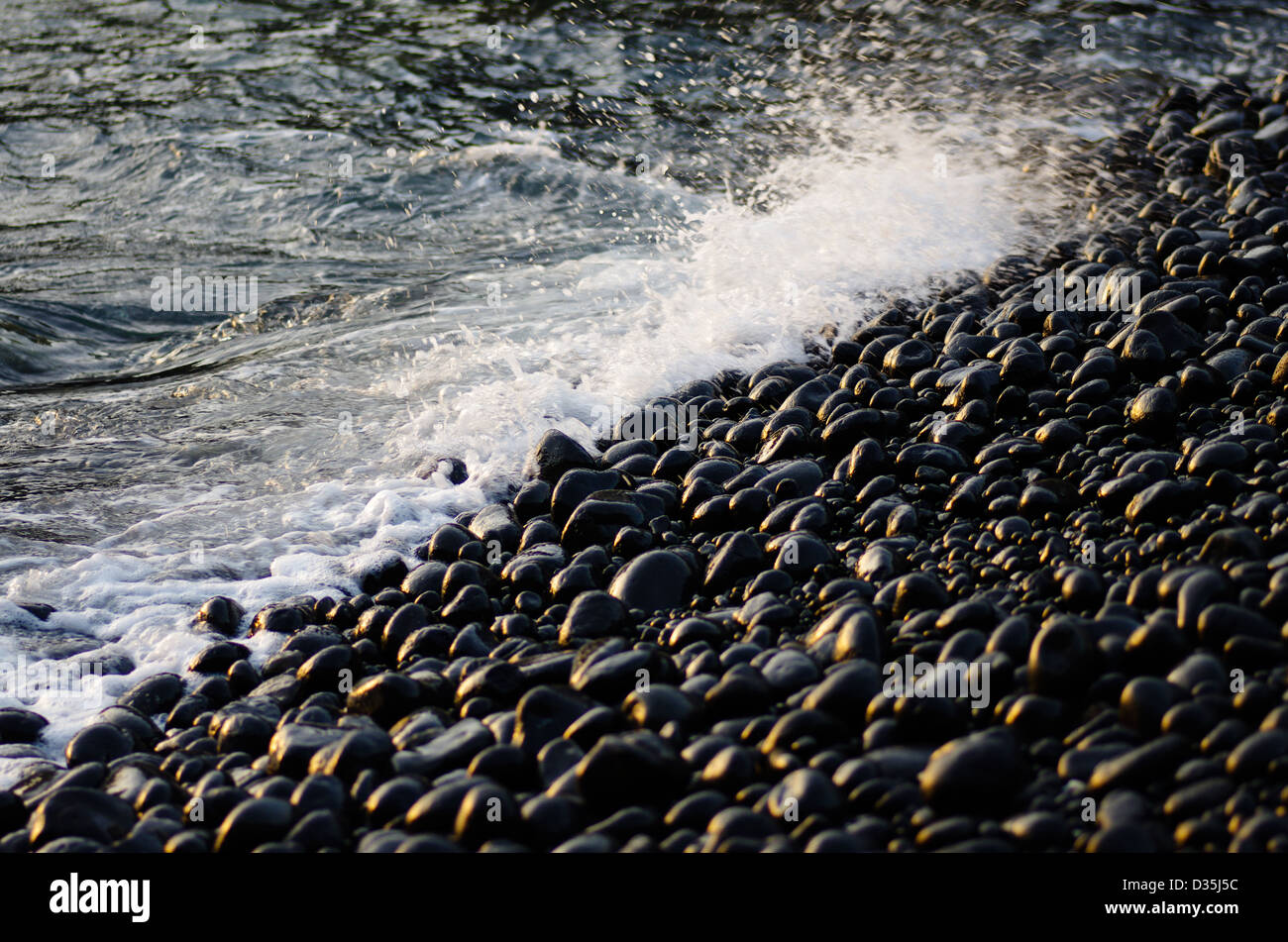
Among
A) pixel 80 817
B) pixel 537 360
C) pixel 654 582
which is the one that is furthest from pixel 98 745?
pixel 537 360

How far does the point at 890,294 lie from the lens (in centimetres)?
647

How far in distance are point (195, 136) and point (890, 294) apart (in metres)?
7.51

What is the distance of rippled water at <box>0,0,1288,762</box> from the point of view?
17.9 ft

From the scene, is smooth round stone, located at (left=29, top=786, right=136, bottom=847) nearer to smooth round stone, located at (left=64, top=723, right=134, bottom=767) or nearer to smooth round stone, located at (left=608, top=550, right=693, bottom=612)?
smooth round stone, located at (left=64, top=723, right=134, bottom=767)

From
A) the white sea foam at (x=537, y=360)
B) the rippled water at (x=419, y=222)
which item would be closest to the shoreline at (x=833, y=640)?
the white sea foam at (x=537, y=360)

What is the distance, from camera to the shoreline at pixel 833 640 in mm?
2828

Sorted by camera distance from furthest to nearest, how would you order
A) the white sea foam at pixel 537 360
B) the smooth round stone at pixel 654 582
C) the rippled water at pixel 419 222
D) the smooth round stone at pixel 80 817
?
the rippled water at pixel 419 222
the white sea foam at pixel 537 360
the smooth round stone at pixel 654 582
the smooth round stone at pixel 80 817

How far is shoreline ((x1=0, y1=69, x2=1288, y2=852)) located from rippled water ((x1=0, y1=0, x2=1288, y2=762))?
624mm

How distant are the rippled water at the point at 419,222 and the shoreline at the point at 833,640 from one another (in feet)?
2.05

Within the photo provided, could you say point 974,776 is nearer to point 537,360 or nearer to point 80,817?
point 80,817

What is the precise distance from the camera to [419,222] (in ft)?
29.9

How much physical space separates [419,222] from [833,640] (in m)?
6.75

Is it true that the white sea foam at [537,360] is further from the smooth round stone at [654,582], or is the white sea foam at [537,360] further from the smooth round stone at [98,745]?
the smooth round stone at [654,582]

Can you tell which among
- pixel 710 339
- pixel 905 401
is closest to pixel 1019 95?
pixel 710 339
